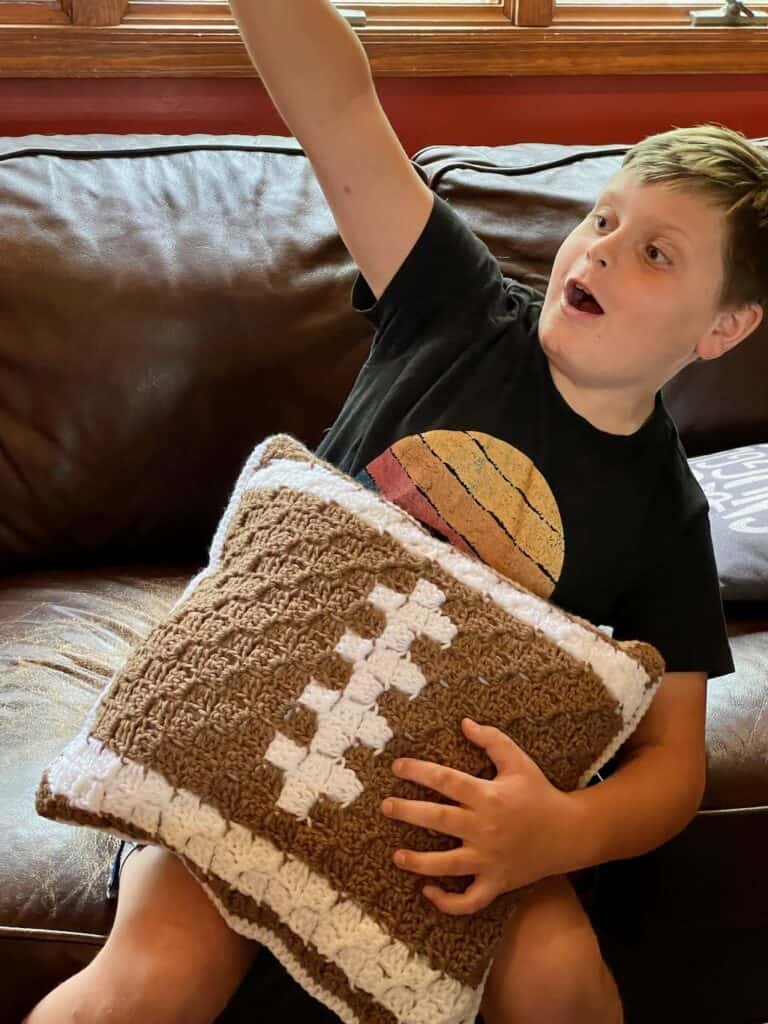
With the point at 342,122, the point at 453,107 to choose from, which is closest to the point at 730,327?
the point at 342,122

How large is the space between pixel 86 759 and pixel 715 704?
0.68 m

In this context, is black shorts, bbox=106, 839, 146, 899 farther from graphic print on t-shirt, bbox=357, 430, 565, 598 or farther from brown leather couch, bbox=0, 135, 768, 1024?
graphic print on t-shirt, bbox=357, 430, 565, 598

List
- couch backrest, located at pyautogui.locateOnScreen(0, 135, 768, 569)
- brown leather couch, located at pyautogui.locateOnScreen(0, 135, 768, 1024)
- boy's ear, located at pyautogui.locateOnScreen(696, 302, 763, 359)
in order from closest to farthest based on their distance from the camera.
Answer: boy's ear, located at pyautogui.locateOnScreen(696, 302, 763, 359) < brown leather couch, located at pyautogui.locateOnScreen(0, 135, 768, 1024) < couch backrest, located at pyautogui.locateOnScreen(0, 135, 768, 569)

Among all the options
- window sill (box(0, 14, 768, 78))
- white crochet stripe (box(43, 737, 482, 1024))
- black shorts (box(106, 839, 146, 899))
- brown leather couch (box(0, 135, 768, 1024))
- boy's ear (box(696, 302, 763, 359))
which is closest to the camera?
white crochet stripe (box(43, 737, 482, 1024))

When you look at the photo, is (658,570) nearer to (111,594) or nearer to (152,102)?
(111,594)

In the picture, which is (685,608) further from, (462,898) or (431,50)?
(431,50)

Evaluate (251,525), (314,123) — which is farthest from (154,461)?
(314,123)

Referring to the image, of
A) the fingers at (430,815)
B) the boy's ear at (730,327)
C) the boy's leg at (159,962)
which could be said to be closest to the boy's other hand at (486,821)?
the fingers at (430,815)

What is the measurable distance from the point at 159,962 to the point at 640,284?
2.34 feet

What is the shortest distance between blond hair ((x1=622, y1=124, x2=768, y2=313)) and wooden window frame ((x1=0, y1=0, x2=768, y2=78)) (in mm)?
990

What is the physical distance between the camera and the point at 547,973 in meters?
0.92

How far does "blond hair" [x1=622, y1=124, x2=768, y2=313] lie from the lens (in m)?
1.04

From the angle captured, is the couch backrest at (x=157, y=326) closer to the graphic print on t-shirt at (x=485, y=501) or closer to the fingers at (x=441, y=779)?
the graphic print on t-shirt at (x=485, y=501)

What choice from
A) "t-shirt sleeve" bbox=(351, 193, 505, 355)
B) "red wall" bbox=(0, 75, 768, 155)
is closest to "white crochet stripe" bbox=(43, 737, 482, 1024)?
"t-shirt sleeve" bbox=(351, 193, 505, 355)
